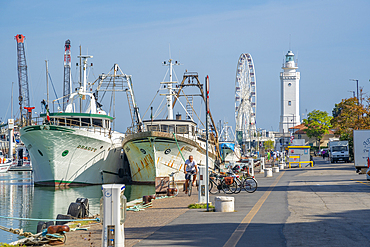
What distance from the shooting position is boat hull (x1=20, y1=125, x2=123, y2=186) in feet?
110

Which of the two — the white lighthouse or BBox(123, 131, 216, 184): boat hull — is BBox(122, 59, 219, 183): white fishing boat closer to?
BBox(123, 131, 216, 184): boat hull

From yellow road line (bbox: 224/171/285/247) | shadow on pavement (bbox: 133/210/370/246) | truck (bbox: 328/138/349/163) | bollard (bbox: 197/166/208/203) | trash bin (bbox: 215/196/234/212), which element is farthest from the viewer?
truck (bbox: 328/138/349/163)

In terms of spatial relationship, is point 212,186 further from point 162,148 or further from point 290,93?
point 290,93

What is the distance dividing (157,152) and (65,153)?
7492 millimetres

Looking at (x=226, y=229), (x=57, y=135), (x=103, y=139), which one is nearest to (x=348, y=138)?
(x=103, y=139)

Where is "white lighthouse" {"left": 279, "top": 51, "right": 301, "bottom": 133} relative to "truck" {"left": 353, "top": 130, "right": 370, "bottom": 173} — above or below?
above

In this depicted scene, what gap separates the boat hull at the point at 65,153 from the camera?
3362 centimetres

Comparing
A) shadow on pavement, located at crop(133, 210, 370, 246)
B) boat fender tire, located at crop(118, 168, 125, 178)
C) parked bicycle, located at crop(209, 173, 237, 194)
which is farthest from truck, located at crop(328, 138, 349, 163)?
shadow on pavement, located at crop(133, 210, 370, 246)

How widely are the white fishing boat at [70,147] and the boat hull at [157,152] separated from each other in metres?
2.97

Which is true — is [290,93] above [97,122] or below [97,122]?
above

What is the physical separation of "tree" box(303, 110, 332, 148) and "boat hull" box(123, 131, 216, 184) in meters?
69.1

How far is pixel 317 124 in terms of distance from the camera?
325 feet

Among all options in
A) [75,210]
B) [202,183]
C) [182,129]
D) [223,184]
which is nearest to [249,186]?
[223,184]

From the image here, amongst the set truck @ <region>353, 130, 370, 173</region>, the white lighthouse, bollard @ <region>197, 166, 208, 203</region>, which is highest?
the white lighthouse
